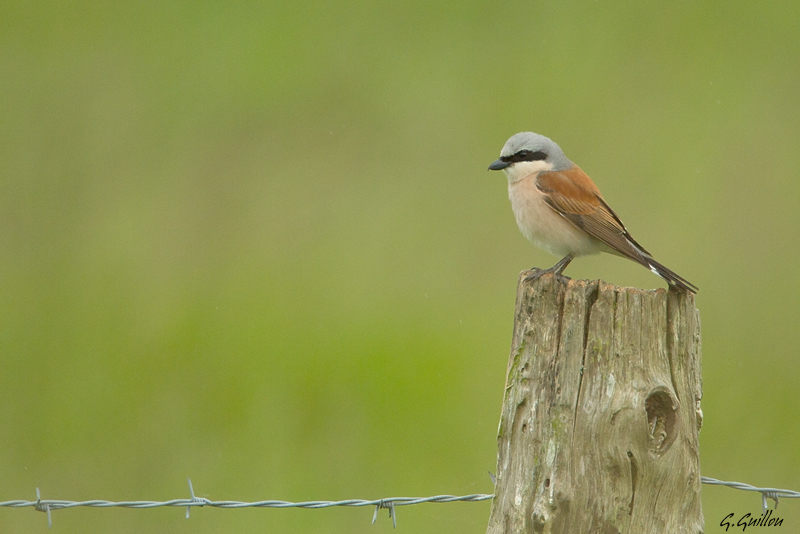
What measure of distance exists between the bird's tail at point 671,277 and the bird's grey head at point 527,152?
4.17 feet

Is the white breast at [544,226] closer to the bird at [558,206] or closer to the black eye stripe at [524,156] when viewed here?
the bird at [558,206]

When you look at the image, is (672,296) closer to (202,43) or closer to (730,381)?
(730,381)

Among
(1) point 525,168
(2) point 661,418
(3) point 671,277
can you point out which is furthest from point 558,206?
(2) point 661,418

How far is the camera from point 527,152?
584 cm

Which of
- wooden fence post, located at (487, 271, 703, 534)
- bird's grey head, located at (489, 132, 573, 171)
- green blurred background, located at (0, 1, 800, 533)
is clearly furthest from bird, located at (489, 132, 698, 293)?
green blurred background, located at (0, 1, 800, 533)

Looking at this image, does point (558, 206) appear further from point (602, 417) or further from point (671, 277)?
point (602, 417)

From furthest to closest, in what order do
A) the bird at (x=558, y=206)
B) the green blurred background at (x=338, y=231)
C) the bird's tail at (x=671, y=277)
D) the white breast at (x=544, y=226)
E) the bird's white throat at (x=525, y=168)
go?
1. the green blurred background at (x=338, y=231)
2. the bird's white throat at (x=525, y=168)
3. the white breast at (x=544, y=226)
4. the bird at (x=558, y=206)
5. the bird's tail at (x=671, y=277)

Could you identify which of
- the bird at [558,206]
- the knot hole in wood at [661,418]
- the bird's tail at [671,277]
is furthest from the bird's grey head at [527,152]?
the knot hole in wood at [661,418]

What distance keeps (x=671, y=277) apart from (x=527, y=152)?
230 centimetres

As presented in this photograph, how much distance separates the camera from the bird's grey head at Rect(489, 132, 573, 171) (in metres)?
5.84

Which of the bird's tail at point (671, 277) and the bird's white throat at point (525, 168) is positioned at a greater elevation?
the bird's white throat at point (525, 168)

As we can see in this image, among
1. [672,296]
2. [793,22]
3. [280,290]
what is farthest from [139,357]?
[793,22]

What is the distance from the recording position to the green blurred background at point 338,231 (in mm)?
7688

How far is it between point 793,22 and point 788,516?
942cm
